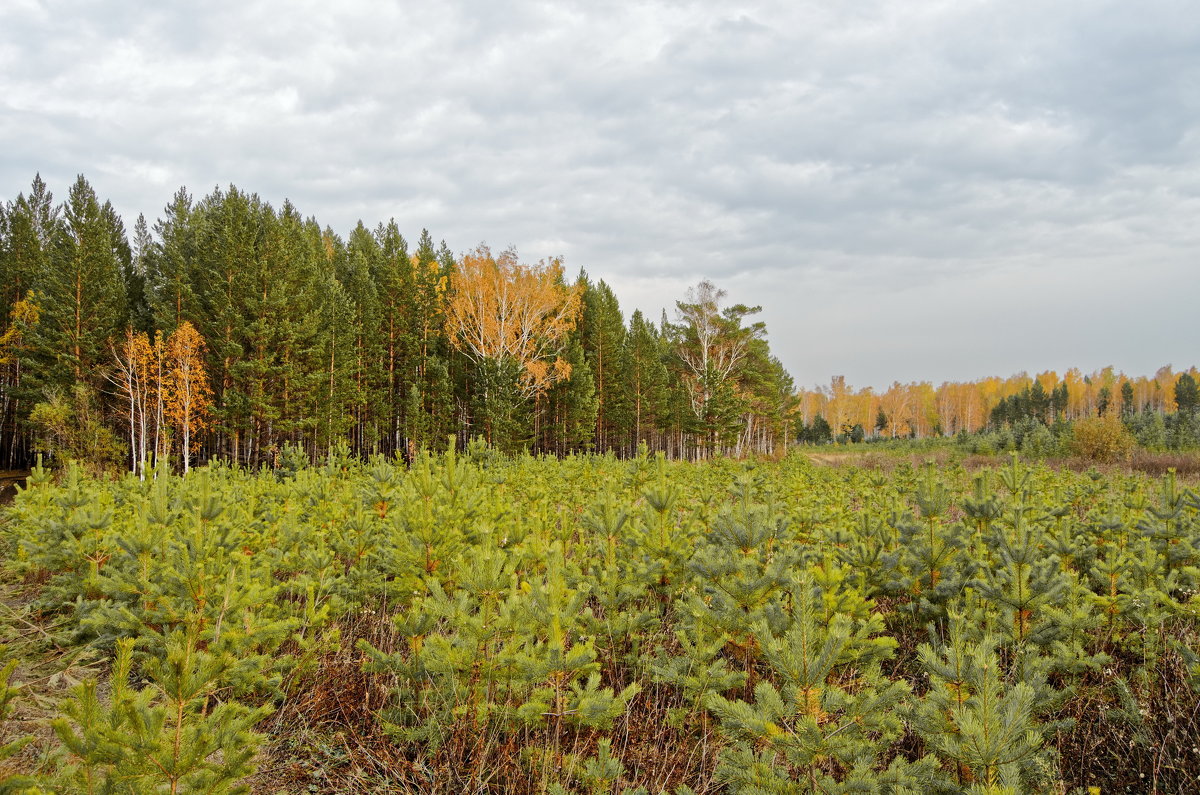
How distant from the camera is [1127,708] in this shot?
3.44 metres

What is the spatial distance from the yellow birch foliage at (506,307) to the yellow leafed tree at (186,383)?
10.7 m

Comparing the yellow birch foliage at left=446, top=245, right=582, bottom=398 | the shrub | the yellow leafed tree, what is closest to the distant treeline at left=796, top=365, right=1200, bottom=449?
the shrub

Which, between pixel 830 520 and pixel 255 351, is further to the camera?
pixel 255 351

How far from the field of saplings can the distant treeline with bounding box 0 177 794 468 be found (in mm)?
18055

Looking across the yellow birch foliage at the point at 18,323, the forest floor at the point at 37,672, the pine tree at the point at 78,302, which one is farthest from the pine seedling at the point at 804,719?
the yellow birch foliage at the point at 18,323

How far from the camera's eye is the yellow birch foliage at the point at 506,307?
2717 cm

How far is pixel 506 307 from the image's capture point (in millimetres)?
27531

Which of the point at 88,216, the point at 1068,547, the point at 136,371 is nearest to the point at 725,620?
the point at 1068,547

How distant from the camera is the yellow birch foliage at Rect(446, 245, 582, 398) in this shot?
27.2 metres

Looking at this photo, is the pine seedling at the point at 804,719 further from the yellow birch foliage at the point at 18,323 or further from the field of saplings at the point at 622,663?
the yellow birch foliage at the point at 18,323

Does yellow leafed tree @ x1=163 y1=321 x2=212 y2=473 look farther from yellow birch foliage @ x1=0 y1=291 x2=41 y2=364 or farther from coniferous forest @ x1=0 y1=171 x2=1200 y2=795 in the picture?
coniferous forest @ x1=0 y1=171 x2=1200 y2=795

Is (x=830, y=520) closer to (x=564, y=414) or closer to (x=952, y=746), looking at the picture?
(x=952, y=746)

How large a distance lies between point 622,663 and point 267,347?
87.5 ft

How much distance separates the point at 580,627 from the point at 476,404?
25.1m
